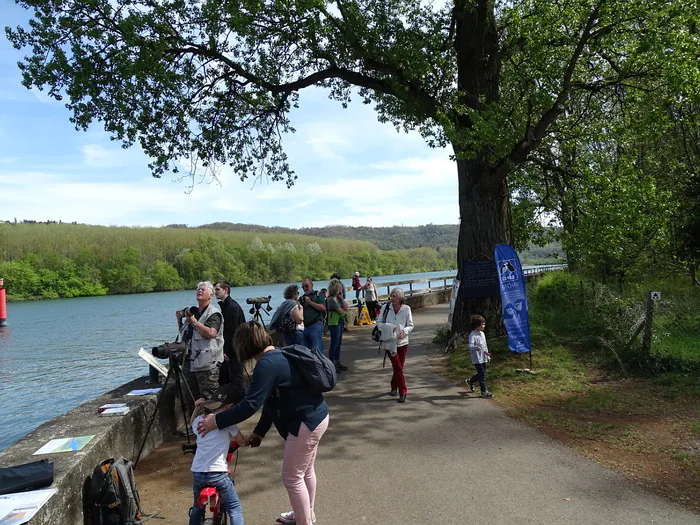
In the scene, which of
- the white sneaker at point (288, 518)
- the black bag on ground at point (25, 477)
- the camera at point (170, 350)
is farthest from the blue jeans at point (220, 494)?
the camera at point (170, 350)

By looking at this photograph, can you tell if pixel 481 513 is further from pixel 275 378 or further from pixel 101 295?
pixel 101 295

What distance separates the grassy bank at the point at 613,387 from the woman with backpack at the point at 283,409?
10.1ft

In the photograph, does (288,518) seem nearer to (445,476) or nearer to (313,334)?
(445,476)

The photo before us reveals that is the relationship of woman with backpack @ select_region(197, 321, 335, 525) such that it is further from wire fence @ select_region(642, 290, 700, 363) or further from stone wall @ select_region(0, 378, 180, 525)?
wire fence @ select_region(642, 290, 700, 363)

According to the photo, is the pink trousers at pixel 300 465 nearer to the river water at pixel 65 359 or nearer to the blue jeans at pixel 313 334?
the blue jeans at pixel 313 334

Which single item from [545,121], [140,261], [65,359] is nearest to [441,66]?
[545,121]

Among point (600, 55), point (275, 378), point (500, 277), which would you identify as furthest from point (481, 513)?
point (600, 55)

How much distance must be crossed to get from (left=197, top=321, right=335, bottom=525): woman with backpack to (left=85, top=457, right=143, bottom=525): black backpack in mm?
976

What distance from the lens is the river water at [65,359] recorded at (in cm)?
1072

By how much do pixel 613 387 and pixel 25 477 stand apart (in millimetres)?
7185

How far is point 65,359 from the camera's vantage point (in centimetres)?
1917

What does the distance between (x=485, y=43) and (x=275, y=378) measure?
9609 millimetres

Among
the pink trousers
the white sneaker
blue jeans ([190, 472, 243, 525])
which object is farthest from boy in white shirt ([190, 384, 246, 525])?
the white sneaker

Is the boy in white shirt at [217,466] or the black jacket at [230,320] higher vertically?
the black jacket at [230,320]
